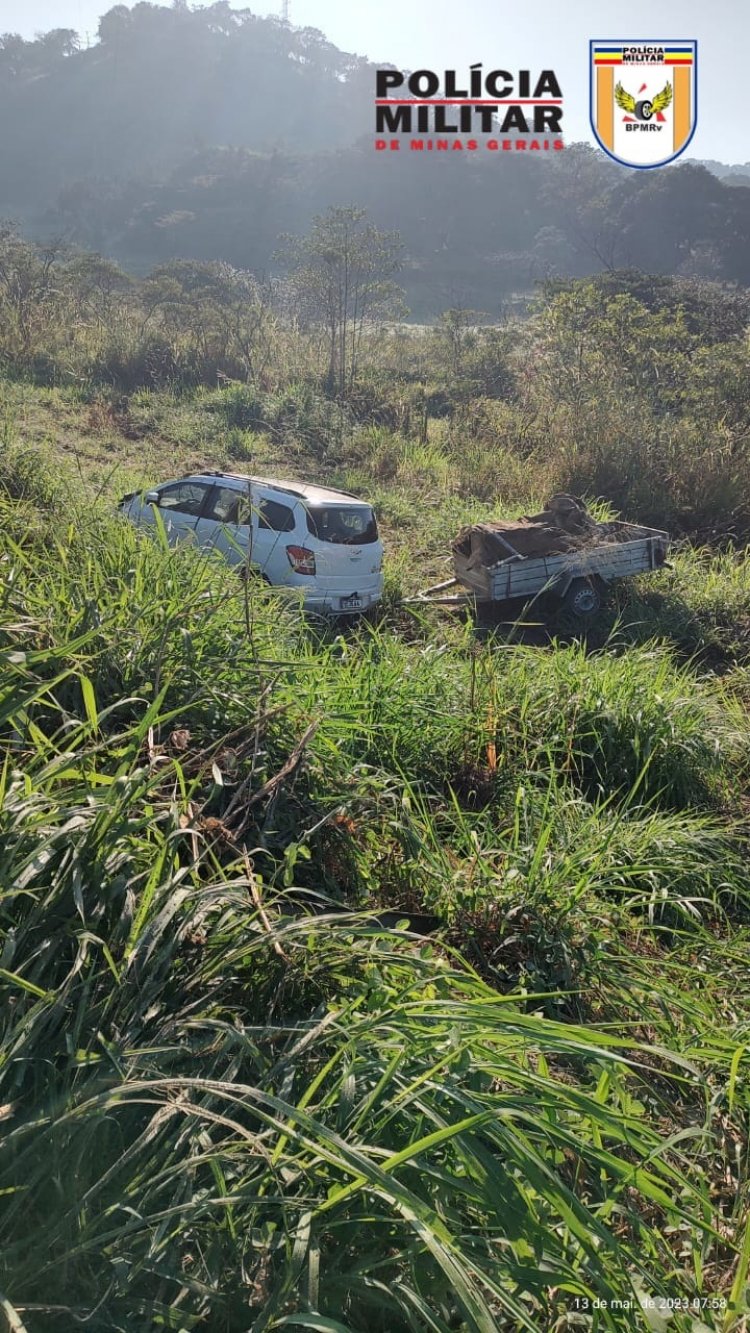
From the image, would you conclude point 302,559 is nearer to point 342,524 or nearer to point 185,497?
point 342,524

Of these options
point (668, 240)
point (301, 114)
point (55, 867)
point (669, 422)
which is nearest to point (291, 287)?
point (669, 422)

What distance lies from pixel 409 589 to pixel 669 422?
24.0 ft

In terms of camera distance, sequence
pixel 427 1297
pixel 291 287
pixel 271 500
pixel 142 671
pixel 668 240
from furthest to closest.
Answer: pixel 668 240 < pixel 291 287 < pixel 271 500 < pixel 142 671 < pixel 427 1297

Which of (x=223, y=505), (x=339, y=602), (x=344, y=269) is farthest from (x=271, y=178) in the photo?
(x=339, y=602)

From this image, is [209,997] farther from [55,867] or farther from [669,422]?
[669,422]

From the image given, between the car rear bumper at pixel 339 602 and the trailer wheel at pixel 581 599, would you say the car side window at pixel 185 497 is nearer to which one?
the car rear bumper at pixel 339 602

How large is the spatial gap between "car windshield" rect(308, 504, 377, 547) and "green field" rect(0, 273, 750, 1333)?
2616 mm

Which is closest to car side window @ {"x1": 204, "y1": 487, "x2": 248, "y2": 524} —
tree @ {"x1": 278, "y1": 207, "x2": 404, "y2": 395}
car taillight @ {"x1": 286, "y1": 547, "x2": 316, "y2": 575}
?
car taillight @ {"x1": 286, "y1": 547, "x2": 316, "y2": 575}

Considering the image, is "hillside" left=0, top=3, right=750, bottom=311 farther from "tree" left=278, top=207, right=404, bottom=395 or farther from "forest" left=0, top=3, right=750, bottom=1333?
"forest" left=0, top=3, right=750, bottom=1333

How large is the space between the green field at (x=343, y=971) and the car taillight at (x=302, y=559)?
252 centimetres

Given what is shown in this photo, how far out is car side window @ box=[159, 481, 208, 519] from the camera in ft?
27.2

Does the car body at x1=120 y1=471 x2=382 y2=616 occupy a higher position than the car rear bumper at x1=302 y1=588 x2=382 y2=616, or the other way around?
the car body at x1=120 y1=471 x2=382 y2=616

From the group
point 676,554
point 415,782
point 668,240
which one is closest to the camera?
point 415,782

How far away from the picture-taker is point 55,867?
1.92m
